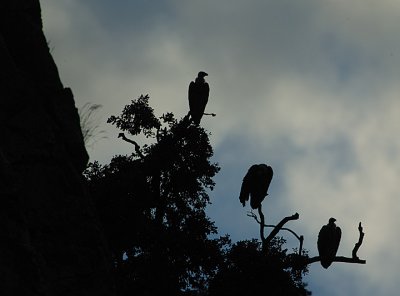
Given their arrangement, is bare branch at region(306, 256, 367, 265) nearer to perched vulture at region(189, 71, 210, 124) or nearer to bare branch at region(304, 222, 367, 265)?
bare branch at region(304, 222, 367, 265)

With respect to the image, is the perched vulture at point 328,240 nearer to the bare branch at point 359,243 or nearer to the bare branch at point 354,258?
the bare branch at point 354,258

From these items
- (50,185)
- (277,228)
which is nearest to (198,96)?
(277,228)

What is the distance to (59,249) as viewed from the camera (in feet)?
52.7

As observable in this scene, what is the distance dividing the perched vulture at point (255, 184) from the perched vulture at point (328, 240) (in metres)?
2.13

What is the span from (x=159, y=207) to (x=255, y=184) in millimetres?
2693

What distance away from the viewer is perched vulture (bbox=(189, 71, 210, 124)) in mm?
23922

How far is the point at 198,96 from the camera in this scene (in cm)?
2627

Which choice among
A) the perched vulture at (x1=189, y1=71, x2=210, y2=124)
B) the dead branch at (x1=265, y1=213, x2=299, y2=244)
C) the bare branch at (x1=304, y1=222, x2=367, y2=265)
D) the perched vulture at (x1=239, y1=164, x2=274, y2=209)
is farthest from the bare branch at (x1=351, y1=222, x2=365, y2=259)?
the perched vulture at (x1=189, y1=71, x2=210, y2=124)

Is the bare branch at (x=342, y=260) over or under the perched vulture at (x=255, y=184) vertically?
under

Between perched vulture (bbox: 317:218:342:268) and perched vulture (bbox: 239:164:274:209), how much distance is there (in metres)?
2.13

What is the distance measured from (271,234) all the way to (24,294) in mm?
9149

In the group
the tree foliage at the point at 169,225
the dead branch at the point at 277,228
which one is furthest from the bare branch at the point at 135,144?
the dead branch at the point at 277,228

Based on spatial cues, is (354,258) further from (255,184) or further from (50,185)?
(50,185)

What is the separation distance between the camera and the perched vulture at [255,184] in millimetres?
22250
